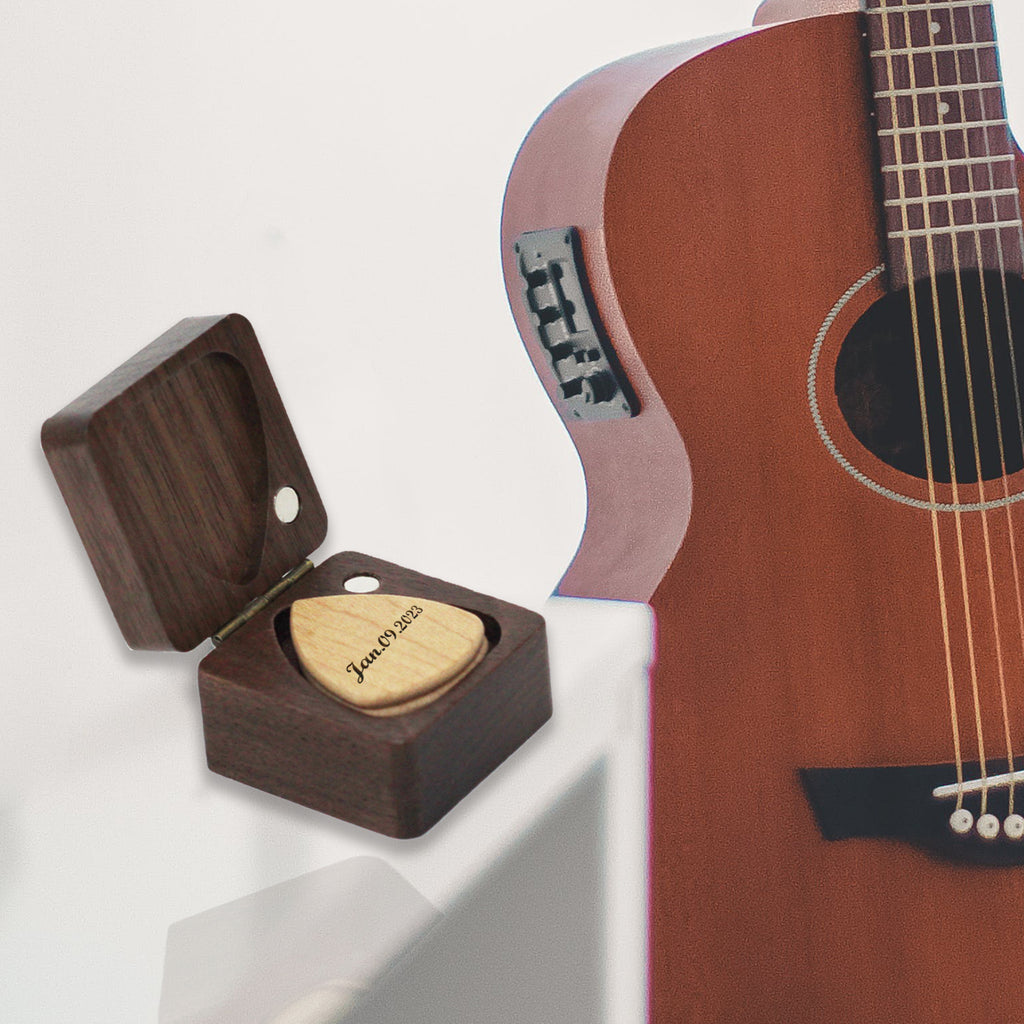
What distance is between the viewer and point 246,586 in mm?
652

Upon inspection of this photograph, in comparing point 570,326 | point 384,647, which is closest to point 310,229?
point 570,326

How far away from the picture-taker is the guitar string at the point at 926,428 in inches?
29.0

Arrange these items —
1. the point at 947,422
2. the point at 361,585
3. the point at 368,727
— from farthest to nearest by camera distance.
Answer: the point at 947,422 < the point at 361,585 < the point at 368,727

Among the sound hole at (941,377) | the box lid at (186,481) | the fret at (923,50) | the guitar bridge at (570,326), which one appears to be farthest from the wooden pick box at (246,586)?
the fret at (923,50)

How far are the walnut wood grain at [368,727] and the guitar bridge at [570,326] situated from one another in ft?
0.48

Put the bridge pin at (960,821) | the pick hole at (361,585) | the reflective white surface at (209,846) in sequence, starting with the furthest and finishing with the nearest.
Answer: the bridge pin at (960,821) < the pick hole at (361,585) < the reflective white surface at (209,846)

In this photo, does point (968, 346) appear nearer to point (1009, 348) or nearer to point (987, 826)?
point (1009, 348)

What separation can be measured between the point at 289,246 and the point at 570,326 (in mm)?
269

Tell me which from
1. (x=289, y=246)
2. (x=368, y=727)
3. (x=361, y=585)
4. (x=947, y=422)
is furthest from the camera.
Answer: (x=289, y=246)

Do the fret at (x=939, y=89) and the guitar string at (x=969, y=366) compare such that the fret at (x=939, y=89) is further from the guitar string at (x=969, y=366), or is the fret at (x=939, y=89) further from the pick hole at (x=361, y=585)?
the pick hole at (x=361, y=585)

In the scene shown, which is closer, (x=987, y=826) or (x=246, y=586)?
(x=246, y=586)

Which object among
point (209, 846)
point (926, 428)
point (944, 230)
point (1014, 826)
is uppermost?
point (944, 230)

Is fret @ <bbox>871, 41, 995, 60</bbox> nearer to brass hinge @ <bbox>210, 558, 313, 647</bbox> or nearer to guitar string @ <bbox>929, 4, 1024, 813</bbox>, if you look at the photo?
guitar string @ <bbox>929, 4, 1024, 813</bbox>

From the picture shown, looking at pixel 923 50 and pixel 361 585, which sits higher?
pixel 923 50
